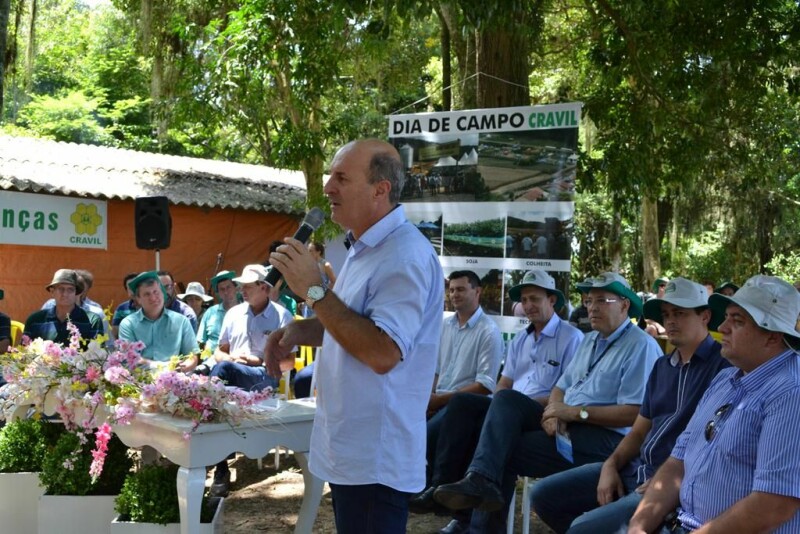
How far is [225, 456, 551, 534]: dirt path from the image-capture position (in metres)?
5.59

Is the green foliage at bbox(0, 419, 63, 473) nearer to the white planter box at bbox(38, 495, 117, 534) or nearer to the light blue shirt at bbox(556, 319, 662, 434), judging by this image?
the white planter box at bbox(38, 495, 117, 534)

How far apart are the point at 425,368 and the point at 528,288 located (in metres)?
3.11

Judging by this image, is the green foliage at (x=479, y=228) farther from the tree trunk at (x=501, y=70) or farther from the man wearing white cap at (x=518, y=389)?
the tree trunk at (x=501, y=70)

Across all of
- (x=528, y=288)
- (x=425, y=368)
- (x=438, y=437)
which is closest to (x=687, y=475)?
(x=425, y=368)

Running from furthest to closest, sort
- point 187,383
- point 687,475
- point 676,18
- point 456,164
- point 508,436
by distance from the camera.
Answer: point 676,18
point 456,164
point 508,436
point 187,383
point 687,475

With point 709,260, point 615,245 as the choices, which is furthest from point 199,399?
point 709,260

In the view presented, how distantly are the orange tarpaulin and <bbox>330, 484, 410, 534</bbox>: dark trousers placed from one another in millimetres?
11462

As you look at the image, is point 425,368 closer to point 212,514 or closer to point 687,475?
point 687,475

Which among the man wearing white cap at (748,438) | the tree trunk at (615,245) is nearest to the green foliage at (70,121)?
the tree trunk at (615,245)

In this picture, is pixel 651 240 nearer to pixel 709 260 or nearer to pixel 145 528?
pixel 709 260

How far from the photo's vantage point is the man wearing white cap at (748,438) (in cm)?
269

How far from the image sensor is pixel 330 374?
2619mm

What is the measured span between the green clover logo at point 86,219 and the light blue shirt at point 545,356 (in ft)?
32.1

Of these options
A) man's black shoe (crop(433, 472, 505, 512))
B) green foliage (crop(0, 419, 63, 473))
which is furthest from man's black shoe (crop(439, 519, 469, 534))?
green foliage (crop(0, 419, 63, 473))
